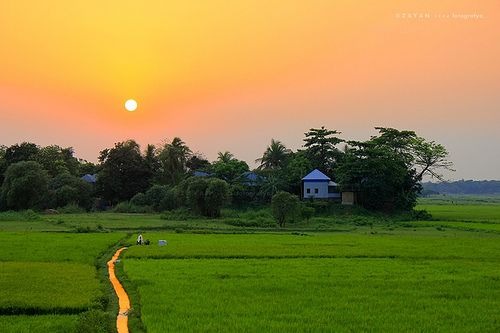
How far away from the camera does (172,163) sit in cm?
8075

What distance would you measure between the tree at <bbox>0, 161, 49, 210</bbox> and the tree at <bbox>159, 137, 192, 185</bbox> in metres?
18.7

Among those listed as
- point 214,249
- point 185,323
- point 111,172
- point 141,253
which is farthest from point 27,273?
point 111,172

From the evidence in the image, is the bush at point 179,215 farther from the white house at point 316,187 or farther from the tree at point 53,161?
the tree at point 53,161

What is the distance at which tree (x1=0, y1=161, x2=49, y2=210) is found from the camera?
63812 mm

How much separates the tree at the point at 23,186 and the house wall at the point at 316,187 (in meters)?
33.2

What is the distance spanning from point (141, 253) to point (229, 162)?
51302 mm

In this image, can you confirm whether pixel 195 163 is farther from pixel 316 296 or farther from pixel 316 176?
pixel 316 296

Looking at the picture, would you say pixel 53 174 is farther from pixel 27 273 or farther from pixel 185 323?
pixel 185 323

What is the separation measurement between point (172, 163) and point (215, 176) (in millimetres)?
12281

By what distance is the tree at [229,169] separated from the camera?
71.1 metres

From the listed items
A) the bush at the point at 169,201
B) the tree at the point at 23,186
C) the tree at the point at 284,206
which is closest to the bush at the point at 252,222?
the tree at the point at 284,206

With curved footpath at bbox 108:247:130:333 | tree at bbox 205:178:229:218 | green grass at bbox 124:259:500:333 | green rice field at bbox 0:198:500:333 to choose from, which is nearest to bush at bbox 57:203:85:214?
tree at bbox 205:178:229:218

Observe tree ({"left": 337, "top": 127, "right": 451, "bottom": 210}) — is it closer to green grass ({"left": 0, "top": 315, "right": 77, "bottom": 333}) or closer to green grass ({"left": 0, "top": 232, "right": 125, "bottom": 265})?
green grass ({"left": 0, "top": 232, "right": 125, "bottom": 265})

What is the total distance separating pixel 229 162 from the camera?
250 feet
